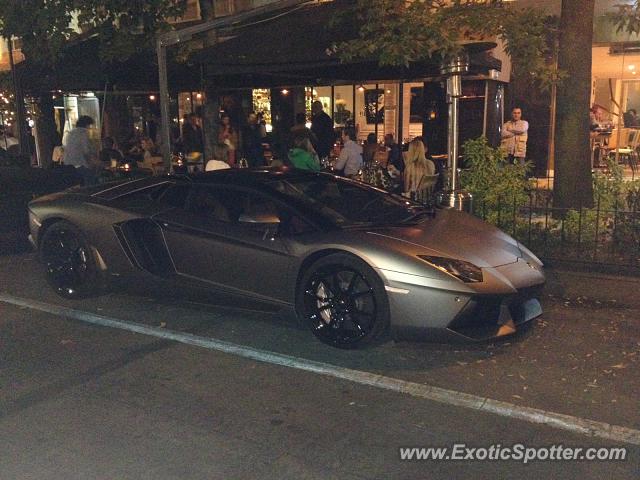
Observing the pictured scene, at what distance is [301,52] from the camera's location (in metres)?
8.80

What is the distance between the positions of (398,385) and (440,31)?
15.9 ft

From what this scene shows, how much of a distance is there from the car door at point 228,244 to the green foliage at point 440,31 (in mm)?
3397

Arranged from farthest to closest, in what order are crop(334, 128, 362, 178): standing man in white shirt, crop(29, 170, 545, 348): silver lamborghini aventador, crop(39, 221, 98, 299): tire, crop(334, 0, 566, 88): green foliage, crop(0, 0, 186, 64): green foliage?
crop(334, 128, 362, 178): standing man in white shirt
crop(0, 0, 186, 64): green foliage
crop(334, 0, 566, 88): green foliage
crop(39, 221, 98, 299): tire
crop(29, 170, 545, 348): silver lamborghini aventador

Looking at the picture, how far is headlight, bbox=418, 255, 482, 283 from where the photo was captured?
455cm

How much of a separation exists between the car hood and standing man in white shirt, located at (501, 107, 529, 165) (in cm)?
815

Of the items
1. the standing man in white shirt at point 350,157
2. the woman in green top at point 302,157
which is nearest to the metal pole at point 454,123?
the woman in green top at point 302,157

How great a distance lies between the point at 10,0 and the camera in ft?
33.5

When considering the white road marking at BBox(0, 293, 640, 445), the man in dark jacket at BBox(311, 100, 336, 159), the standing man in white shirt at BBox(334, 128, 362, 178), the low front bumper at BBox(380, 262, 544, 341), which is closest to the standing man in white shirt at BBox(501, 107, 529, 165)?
the man in dark jacket at BBox(311, 100, 336, 159)

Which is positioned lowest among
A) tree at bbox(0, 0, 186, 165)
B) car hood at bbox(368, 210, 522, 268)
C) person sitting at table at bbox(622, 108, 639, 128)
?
car hood at bbox(368, 210, 522, 268)

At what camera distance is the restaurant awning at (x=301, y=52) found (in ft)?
28.9

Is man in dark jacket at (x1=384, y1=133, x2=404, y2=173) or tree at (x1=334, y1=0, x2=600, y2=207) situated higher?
tree at (x1=334, y1=0, x2=600, y2=207)

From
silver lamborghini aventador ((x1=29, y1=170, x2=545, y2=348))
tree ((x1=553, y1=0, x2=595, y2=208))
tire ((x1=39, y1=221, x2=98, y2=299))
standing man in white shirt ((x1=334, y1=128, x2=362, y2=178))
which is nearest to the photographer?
silver lamborghini aventador ((x1=29, y1=170, x2=545, y2=348))

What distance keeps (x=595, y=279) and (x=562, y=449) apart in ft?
12.6

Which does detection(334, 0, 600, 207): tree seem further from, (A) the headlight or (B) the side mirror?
(A) the headlight
